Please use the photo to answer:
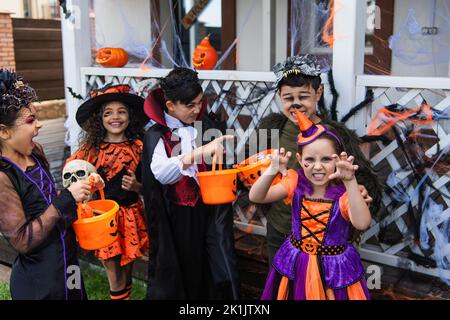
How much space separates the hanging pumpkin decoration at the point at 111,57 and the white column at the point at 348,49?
2.42 metres

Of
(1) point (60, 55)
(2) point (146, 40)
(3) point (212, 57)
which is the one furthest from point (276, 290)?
(1) point (60, 55)

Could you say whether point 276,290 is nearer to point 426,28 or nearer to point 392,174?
point 392,174

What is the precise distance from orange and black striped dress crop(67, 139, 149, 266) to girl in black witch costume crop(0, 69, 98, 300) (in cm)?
60

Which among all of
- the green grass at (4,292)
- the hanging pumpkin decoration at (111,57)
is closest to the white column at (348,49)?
the hanging pumpkin decoration at (111,57)

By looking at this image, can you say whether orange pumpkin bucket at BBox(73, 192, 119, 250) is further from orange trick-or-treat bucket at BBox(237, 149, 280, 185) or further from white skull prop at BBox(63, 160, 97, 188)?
orange trick-or-treat bucket at BBox(237, 149, 280, 185)

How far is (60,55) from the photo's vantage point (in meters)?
12.0

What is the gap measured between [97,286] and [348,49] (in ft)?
8.01

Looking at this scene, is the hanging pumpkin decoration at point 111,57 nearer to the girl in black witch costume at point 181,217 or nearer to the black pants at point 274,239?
the girl in black witch costume at point 181,217

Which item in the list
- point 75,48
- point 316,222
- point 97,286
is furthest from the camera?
point 75,48

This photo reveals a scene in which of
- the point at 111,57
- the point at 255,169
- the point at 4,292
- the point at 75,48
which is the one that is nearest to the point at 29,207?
the point at 255,169

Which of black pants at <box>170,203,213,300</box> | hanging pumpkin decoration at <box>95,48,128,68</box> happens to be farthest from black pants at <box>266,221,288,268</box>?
hanging pumpkin decoration at <box>95,48,128,68</box>

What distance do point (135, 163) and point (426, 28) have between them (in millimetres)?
2975

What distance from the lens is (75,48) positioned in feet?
14.3

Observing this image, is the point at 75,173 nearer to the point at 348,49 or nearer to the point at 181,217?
the point at 181,217
